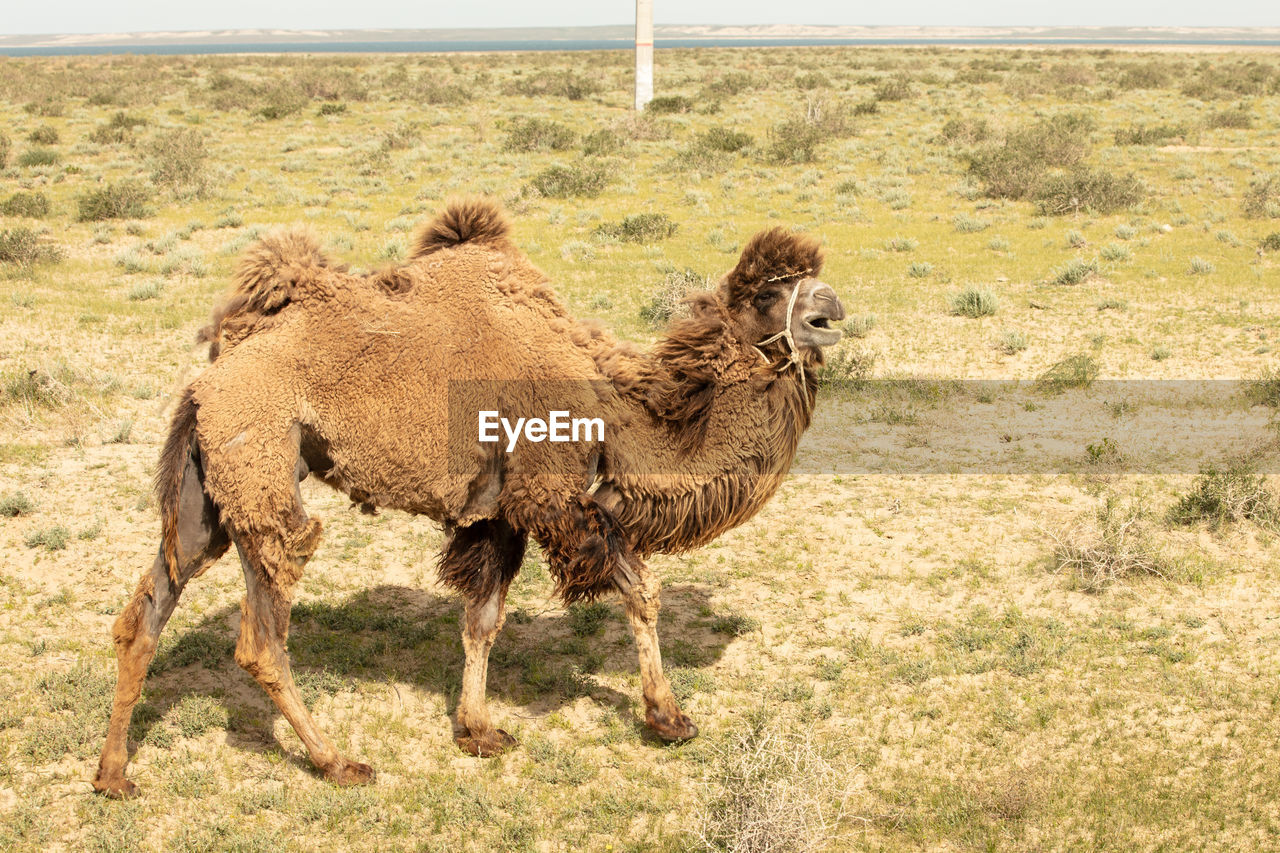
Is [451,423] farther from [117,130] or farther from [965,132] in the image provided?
[117,130]

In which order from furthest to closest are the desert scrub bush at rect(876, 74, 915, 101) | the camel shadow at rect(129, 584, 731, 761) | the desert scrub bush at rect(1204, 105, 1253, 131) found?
1. the desert scrub bush at rect(876, 74, 915, 101)
2. the desert scrub bush at rect(1204, 105, 1253, 131)
3. the camel shadow at rect(129, 584, 731, 761)

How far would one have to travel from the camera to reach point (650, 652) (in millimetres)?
5070

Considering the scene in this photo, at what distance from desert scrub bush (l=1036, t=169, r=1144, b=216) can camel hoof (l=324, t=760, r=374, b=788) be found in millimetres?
19238

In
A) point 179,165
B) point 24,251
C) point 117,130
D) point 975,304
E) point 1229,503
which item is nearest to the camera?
point 1229,503

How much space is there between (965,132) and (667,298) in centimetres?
2042

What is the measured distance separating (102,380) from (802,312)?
8.79 m

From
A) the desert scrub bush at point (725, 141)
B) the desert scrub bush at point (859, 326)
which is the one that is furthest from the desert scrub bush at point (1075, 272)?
the desert scrub bush at point (725, 141)

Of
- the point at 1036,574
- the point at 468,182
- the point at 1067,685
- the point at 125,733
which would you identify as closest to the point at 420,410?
the point at 125,733

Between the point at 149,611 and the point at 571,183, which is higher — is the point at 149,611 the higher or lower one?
the lower one

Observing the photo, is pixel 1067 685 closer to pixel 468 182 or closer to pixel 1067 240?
pixel 1067 240

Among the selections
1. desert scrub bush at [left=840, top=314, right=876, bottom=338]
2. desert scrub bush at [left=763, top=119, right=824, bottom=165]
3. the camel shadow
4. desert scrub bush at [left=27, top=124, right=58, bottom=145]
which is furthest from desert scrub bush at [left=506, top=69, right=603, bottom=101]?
the camel shadow

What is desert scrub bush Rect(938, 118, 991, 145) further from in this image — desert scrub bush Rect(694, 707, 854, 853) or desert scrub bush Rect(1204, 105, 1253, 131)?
desert scrub bush Rect(694, 707, 854, 853)

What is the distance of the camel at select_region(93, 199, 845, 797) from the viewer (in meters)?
4.49

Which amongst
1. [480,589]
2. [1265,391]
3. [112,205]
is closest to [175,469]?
[480,589]
